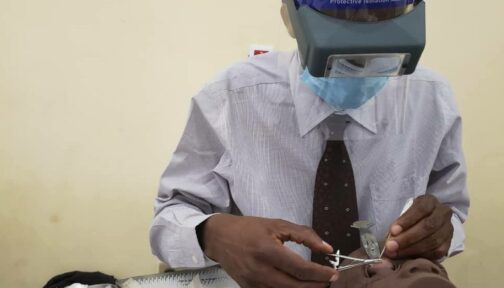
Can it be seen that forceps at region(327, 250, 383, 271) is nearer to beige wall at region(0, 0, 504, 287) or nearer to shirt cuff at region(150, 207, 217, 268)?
shirt cuff at region(150, 207, 217, 268)

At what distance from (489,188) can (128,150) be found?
1.29 m

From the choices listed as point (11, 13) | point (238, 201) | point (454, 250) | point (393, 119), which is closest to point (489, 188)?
point (454, 250)

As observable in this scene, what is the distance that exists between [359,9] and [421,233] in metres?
0.37

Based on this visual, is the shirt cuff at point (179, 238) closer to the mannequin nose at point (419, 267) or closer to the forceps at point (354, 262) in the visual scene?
the forceps at point (354, 262)

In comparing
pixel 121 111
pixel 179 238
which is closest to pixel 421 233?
pixel 179 238

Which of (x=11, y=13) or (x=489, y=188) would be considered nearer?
(x=11, y=13)

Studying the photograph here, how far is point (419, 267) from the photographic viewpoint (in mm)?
718

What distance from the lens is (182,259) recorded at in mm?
906

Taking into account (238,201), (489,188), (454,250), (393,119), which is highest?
(393,119)

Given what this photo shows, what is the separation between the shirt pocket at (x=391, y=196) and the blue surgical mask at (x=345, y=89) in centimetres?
19

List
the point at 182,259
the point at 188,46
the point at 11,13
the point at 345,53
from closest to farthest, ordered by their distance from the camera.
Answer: the point at 345,53, the point at 182,259, the point at 11,13, the point at 188,46

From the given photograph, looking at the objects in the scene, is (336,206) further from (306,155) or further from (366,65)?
(366,65)

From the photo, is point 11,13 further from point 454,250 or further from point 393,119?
point 454,250

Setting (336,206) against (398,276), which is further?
(336,206)
